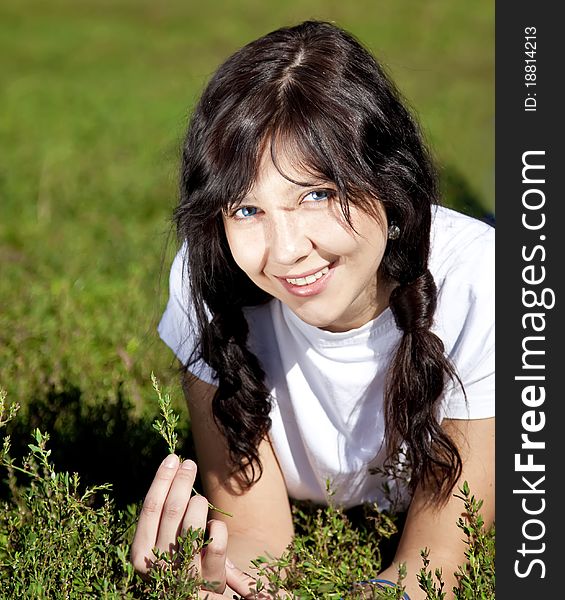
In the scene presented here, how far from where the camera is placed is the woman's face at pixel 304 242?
8.47 feet

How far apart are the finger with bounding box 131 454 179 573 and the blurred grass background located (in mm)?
794

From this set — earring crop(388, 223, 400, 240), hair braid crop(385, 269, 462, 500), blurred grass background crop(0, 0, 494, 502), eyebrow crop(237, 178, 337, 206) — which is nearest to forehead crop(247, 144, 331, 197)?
eyebrow crop(237, 178, 337, 206)

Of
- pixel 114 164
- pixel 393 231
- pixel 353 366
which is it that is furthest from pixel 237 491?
pixel 114 164

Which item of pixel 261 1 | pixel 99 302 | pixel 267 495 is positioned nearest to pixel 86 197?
pixel 99 302

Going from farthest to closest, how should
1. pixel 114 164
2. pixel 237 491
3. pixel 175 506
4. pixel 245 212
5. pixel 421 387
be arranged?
pixel 114 164
pixel 237 491
pixel 421 387
pixel 245 212
pixel 175 506

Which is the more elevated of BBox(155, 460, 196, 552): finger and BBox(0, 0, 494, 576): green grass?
BBox(0, 0, 494, 576): green grass

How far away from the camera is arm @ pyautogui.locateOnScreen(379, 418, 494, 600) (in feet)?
9.74

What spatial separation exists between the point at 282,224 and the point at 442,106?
8033 millimetres

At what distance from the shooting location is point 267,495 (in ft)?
10.7

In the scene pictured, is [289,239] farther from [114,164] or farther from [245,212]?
[114,164]

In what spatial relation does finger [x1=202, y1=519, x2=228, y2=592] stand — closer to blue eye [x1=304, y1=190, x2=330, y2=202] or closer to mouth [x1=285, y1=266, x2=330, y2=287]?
mouth [x1=285, y1=266, x2=330, y2=287]

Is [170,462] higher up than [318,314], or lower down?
lower down

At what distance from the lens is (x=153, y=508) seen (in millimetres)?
2551

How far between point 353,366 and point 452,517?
50 cm
